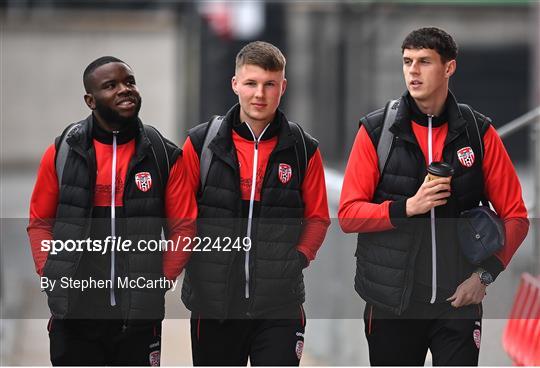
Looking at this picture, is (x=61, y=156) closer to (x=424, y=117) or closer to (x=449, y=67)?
Answer: (x=424, y=117)

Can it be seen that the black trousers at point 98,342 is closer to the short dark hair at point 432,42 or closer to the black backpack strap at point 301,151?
the black backpack strap at point 301,151

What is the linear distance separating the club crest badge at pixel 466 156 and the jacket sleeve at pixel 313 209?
1.76ft

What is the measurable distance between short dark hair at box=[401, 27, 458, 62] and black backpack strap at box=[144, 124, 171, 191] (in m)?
0.98

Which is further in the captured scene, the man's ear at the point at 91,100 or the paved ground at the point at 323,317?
the paved ground at the point at 323,317

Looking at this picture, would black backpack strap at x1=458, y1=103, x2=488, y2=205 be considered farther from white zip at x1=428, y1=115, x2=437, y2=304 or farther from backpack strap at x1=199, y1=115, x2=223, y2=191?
backpack strap at x1=199, y1=115, x2=223, y2=191

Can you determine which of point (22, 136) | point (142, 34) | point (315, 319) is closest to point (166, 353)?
point (315, 319)

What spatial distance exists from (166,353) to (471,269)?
2.71m

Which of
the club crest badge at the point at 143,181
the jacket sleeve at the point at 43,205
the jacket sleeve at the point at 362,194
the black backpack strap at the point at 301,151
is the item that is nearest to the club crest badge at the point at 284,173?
the black backpack strap at the point at 301,151

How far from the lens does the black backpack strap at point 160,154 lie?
4449 mm

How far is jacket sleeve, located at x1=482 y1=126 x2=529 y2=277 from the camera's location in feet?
14.8

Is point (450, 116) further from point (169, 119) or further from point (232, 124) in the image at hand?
point (169, 119)

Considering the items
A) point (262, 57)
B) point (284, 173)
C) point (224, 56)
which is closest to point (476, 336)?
point (284, 173)

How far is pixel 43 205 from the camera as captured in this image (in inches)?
175

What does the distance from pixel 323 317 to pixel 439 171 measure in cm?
429
